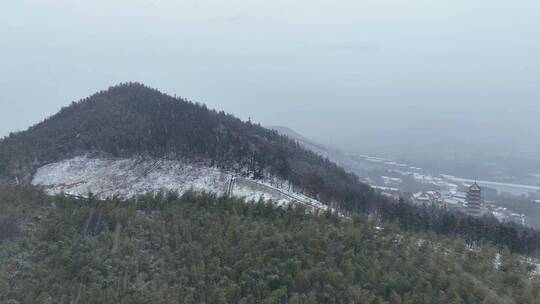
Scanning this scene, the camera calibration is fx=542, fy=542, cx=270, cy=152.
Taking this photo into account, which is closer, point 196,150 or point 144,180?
point 144,180

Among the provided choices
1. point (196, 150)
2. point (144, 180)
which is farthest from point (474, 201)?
point (144, 180)

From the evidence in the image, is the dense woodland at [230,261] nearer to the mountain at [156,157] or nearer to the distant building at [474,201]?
the mountain at [156,157]

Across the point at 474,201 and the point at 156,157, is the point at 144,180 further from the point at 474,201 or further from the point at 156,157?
the point at 474,201

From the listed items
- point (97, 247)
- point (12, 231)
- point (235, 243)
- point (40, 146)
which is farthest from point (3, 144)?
point (235, 243)

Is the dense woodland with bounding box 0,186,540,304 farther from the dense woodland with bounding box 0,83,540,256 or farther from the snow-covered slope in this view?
the snow-covered slope

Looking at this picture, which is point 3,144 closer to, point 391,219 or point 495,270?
point 391,219

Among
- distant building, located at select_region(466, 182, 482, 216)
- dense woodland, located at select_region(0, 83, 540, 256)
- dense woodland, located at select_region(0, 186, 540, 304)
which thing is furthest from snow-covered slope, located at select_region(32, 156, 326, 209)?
distant building, located at select_region(466, 182, 482, 216)

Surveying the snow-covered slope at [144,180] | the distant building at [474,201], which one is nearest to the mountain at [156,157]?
the snow-covered slope at [144,180]
